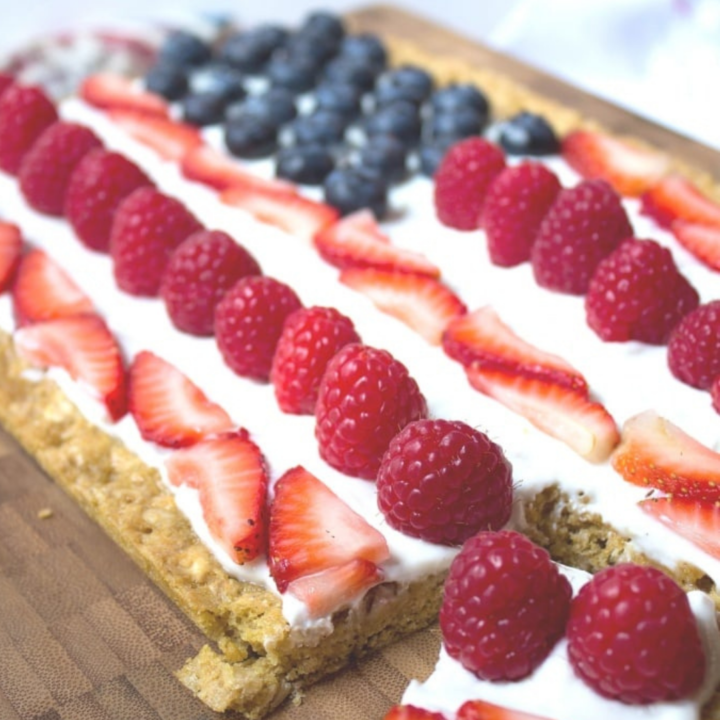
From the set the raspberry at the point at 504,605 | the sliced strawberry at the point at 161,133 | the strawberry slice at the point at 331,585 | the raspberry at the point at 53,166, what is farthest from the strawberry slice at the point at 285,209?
the raspberry at the point at 504,605

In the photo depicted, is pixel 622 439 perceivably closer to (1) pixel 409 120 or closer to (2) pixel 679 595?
(2) pixel 679 595

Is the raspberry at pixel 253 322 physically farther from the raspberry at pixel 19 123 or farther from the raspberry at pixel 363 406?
the raspberry at pixel 19 123

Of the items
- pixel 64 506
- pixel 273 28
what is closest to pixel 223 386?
pixel 64 506

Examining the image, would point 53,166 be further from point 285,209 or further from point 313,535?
point 313,535

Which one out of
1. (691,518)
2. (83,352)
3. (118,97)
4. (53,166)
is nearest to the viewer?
(691,518)

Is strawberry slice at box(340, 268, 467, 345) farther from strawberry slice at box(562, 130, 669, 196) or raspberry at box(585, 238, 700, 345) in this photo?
strawberry slice at box(562, 130, 669, 196)

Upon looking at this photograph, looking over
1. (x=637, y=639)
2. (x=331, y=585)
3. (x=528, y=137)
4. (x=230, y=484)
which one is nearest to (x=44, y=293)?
(x=230, y=484)

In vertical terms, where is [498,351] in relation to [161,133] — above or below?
above
